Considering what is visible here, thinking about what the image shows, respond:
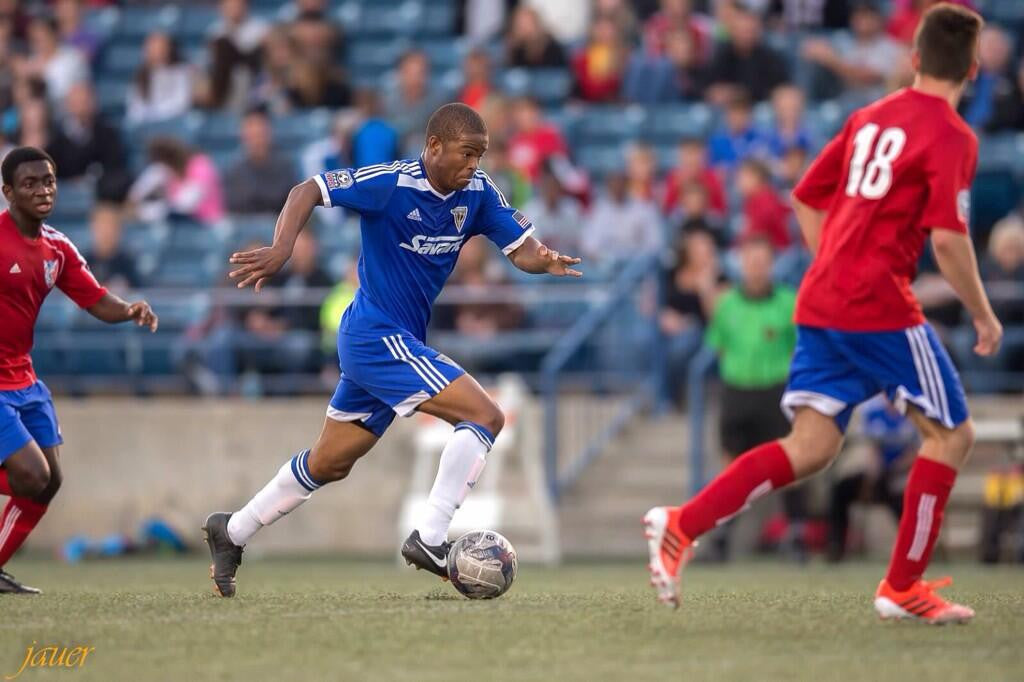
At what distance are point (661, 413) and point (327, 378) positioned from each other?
299 centimetres

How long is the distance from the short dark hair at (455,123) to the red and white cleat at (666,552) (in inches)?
78.4

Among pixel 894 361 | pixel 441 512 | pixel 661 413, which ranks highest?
pixel 894 361

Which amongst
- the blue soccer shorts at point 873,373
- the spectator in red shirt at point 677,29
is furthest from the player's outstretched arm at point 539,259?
the spectator in red shirt at point 677,29

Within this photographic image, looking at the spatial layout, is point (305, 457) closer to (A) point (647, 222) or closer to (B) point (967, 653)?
(B) point (967, 653)

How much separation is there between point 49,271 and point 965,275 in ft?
14.8

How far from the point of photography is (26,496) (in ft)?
27.4

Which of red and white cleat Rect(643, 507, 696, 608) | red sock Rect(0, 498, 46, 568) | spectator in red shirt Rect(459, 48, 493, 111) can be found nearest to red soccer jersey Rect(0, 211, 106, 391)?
red sock Rect(0, 498, 46, 568)

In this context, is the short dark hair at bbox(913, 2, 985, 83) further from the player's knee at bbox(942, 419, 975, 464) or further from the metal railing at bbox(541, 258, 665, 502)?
the metal railing at bbox(541, 258, 665, 502)

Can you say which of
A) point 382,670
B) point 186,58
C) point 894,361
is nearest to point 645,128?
point 186,58

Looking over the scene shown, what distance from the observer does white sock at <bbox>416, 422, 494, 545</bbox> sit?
24.8 ft

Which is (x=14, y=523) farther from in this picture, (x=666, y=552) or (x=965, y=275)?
(x=965, y=275)

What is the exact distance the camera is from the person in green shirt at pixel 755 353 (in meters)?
13.8

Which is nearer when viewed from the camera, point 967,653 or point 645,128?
point 967,653

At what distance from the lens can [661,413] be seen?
603 inches
